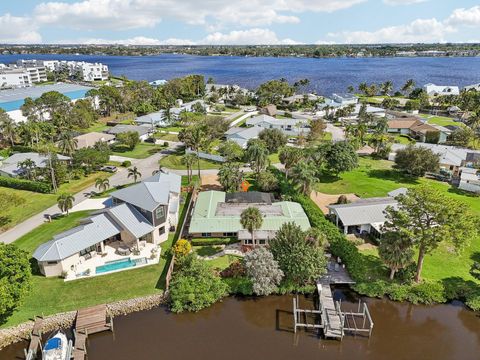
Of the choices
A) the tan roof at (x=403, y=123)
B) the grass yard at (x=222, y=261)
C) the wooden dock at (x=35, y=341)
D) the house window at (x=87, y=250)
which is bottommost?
the wooden dock at (x=35, y=341)

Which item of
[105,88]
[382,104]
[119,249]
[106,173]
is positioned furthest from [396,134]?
[105,88]

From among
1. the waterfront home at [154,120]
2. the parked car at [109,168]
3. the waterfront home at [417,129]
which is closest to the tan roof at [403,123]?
the waterfront home at [417,129]

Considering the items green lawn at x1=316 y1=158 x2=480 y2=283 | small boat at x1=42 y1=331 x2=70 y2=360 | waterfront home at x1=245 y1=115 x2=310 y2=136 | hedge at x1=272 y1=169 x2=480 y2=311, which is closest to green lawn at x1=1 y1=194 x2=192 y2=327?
small boat at x1=42 y1=331 x2=70 y2=360

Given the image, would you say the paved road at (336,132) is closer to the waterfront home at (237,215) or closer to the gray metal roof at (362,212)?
the gray metal roof at (362,212)

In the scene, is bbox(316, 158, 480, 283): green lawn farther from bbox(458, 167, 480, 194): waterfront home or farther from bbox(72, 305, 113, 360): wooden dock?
bbox(72, 305, 113, 360): wooden dock

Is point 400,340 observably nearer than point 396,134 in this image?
Yes

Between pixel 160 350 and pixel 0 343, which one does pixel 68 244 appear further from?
pixel 160 350

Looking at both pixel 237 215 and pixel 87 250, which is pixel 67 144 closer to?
pixel 87 250

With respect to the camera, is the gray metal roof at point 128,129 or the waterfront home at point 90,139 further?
the gray metal roof at point 128,129
